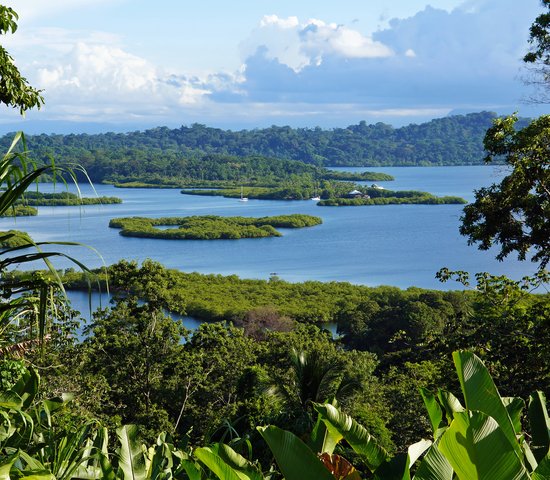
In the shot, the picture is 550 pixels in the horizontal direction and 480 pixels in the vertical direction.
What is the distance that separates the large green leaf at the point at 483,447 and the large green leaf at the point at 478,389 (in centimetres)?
30

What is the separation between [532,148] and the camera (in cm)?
555

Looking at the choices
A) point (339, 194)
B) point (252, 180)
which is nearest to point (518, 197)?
point (339, 194)

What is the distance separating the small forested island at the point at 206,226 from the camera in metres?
50.6

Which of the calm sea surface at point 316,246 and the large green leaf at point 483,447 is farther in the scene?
the calm sea surface at point 316,246

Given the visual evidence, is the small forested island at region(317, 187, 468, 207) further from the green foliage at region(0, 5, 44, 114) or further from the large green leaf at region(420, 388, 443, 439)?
the large green leaf at region(420, 388, 443, 439)

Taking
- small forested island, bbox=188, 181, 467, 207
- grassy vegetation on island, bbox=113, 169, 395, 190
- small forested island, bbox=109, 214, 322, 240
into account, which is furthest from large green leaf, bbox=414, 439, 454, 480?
grassy vegetation on island, bbox=113, 169, 395, 190

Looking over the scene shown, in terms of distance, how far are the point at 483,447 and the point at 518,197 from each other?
4864 millimetres

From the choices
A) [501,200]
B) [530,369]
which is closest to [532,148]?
[501,200]

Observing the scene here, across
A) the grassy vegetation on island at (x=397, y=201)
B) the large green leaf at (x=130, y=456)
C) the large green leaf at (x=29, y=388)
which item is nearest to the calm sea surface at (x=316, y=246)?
the grassy vegetation on island at (x=397, y=201)

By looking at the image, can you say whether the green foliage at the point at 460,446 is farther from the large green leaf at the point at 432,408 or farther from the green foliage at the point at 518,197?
the green foliage at the point at 518,197

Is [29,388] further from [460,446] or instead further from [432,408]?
[460,446]

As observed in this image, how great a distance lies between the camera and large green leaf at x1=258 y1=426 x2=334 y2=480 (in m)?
1.44

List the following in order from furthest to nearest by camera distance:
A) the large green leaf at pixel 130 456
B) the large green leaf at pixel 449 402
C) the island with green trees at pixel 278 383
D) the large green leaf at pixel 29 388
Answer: the large green leaf at pixel 29 388, the large green leaf at pixel 130 456, the large green leaf at pixel 449 402, the island with green trees at pixel 278 383

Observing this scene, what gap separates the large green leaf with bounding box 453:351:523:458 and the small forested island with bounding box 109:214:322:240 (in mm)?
48728
